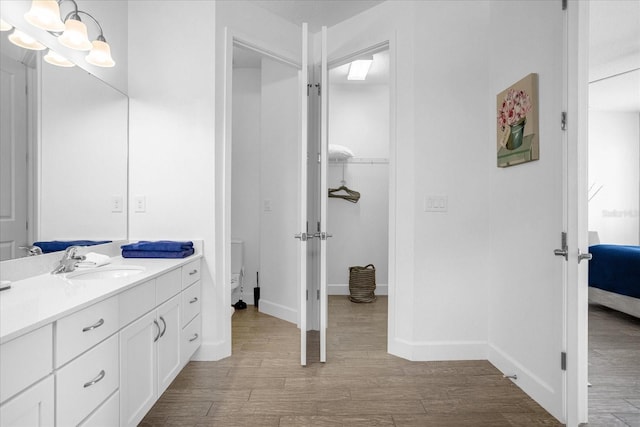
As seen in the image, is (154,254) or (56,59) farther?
(154,254)

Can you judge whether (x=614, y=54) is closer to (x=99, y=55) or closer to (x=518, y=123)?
(x=518, y=123)

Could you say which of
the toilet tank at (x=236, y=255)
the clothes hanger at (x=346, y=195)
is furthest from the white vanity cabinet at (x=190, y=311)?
the clothes hanger at (x=346, y=195)

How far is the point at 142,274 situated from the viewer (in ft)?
5.63

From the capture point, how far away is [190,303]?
7.46ft

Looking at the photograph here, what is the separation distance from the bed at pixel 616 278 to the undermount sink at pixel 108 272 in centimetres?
410

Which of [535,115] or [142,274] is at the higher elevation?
[535,115]

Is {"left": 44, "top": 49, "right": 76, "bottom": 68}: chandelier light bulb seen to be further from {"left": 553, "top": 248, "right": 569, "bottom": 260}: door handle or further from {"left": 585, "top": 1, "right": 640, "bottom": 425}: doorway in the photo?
{"left": 585, "top": 1, "right": 640, "bottom": 425}: doorway

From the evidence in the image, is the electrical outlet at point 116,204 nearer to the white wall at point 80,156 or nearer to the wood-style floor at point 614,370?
the white wall at point 80,156

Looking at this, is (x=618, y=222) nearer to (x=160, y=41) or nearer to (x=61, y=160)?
(x=160, y=41)

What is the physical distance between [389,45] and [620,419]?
2.71 m

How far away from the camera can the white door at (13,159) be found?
1538 millimetres

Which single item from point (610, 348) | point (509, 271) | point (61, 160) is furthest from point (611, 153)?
point (61, 160)

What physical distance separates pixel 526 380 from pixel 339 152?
3062 mm

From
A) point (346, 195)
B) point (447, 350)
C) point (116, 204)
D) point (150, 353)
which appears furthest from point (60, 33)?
point (346, 195)
